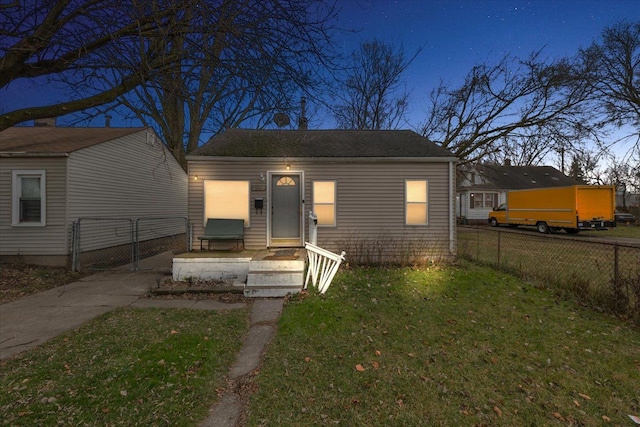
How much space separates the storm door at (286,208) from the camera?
346 inches

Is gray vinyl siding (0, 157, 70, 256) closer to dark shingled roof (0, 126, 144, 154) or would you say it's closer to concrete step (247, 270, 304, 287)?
dark shingled roof (0, 126, 144, 154)

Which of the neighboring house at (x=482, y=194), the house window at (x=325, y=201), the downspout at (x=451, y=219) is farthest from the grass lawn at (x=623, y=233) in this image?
the house window at (x=325, y=201)

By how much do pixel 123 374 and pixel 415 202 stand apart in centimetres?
816

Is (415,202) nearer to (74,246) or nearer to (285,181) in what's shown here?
(285,181)

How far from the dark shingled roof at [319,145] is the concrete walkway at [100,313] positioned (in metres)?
4.21

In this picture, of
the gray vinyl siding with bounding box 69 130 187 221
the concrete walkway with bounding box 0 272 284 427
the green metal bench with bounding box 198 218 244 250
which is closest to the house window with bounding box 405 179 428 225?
the green metal bench with bounding box 198 218 244 250

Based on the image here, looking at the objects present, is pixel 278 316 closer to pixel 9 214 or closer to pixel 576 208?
pixel 9 214

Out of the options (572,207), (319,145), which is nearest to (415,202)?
(319,145)

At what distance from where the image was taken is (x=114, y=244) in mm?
10195

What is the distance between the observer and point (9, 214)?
325 inches

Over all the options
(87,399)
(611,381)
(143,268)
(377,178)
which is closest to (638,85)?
(377,178)

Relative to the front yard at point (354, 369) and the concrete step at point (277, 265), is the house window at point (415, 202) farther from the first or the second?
the concrete step at point (277, 265)

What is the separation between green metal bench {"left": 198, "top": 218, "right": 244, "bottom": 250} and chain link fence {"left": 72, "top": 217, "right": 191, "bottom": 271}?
65 cm

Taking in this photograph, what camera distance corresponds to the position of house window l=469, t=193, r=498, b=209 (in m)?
25.7
